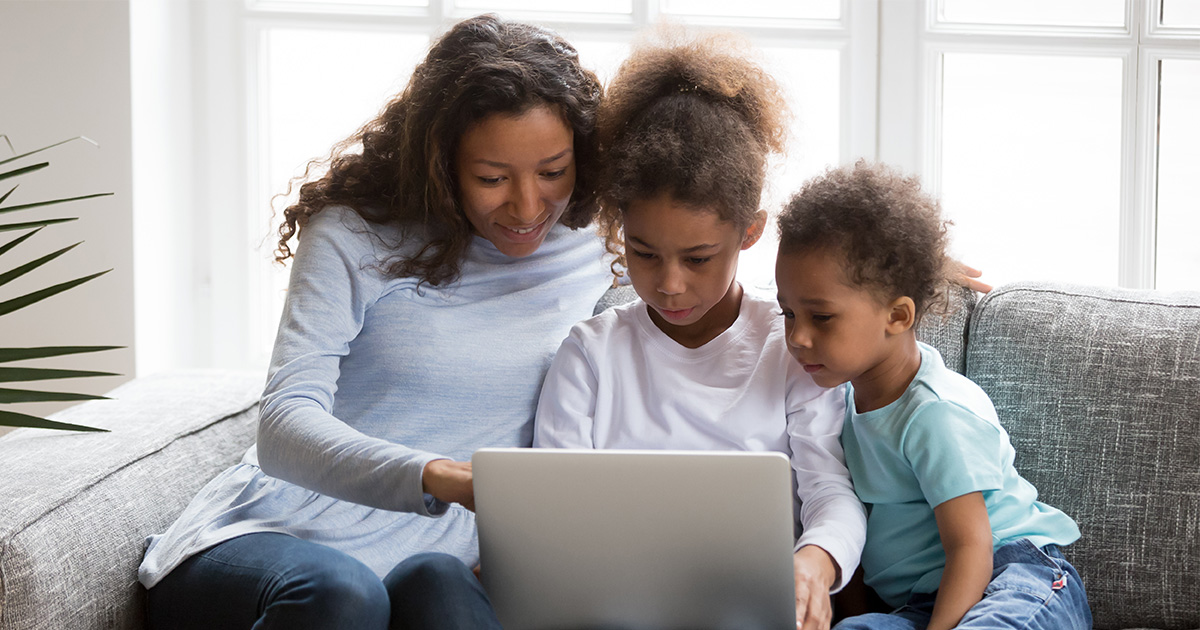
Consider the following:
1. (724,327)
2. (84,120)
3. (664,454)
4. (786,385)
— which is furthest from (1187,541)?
(84,120)

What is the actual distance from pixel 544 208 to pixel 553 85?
0.16m

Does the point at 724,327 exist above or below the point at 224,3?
below

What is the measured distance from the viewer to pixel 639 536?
3.07ft

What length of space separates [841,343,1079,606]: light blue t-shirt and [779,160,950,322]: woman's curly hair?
0.12 m

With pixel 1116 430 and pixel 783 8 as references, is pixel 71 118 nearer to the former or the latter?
pixel 783 8

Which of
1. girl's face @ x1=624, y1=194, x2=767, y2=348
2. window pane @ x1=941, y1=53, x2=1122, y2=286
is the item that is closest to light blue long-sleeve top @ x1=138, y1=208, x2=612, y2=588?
girl's face @ x1=624, y1=194, x2=767, y2=348

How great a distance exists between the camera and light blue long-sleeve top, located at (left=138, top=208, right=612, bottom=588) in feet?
3.89

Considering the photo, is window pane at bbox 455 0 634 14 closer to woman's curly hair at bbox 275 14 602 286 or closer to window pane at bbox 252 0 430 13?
window pane at bbox 252 0 430 13

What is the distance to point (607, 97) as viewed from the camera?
1.32 m

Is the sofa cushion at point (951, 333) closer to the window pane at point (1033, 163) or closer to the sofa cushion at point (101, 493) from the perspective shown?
the window pane at point (1033, 163)

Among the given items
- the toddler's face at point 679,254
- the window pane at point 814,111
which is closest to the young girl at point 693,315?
the toddler's face at point 679,254

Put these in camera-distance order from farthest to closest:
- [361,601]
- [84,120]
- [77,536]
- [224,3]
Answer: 1. [224,3]
2. [84,120]
3. [77,536]
4. [361,601]

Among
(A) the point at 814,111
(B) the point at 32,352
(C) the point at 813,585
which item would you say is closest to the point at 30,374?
(B) the point at 32,352

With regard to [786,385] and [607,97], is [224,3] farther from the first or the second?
[786,385]
